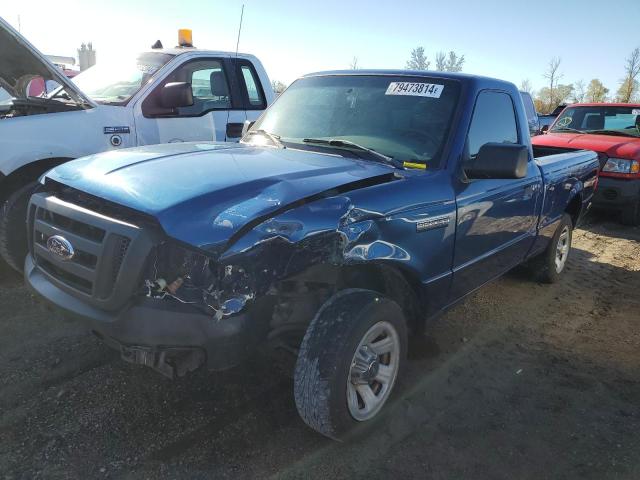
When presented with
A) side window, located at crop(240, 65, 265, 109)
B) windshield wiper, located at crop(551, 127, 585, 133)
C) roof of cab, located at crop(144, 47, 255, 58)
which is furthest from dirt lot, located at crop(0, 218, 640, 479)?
windshield wiper, located at crop(551, 127, 585, 133)

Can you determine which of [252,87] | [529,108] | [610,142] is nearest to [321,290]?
[252,87]

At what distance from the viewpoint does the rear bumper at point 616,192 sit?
24.8ft

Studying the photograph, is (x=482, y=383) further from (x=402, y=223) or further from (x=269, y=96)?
(x=269, y=96)

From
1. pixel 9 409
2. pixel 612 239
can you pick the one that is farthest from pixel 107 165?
pixel 612 239

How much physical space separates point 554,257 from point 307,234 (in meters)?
3.75

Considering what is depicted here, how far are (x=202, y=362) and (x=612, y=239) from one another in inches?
275

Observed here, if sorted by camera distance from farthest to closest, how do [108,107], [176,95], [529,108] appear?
[529,108] < [176,95] < [108,107]

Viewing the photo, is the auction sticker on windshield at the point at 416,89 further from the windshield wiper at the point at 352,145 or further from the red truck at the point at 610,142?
the red truck at the point at 610,142

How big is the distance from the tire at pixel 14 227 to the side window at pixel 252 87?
268cm

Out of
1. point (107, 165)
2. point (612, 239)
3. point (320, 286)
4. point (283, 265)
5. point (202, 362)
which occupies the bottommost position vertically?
point (612, 239)

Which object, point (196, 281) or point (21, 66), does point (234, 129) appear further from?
point (196, 281)

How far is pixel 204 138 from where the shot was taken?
5.38m

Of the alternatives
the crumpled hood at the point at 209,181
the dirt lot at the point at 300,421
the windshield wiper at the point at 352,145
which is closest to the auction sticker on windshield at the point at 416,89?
the windshield wiper at the point at 352,145

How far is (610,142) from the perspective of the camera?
7.89m
